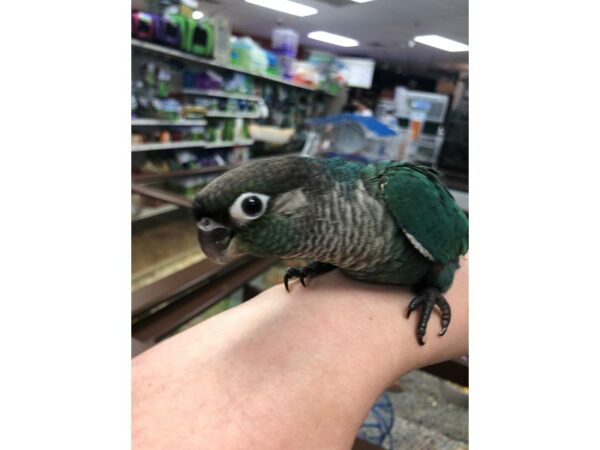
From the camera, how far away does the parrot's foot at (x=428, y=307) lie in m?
0.47

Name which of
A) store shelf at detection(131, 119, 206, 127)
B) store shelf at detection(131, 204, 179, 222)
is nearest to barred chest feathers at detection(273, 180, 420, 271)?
store shelf at detection(131, 204, 179, 222)

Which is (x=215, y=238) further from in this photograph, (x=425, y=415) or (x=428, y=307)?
(x=425, y=415)

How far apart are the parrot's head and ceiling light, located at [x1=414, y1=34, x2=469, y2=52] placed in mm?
153

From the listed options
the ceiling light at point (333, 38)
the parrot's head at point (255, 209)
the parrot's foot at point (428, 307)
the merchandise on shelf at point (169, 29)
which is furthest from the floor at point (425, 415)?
the merchandise on shelf at point (169, 29)

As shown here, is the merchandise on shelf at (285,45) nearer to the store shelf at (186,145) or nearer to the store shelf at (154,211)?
the store shelf at (186,145)

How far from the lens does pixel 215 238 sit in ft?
1.03

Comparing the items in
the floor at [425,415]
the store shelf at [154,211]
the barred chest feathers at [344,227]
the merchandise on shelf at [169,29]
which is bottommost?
the floor at [425,415]

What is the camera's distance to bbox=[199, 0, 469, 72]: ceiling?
0.28 metres

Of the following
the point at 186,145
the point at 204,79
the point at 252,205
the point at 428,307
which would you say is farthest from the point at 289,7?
the point at 186,145

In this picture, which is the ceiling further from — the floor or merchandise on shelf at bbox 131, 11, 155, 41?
the floor
